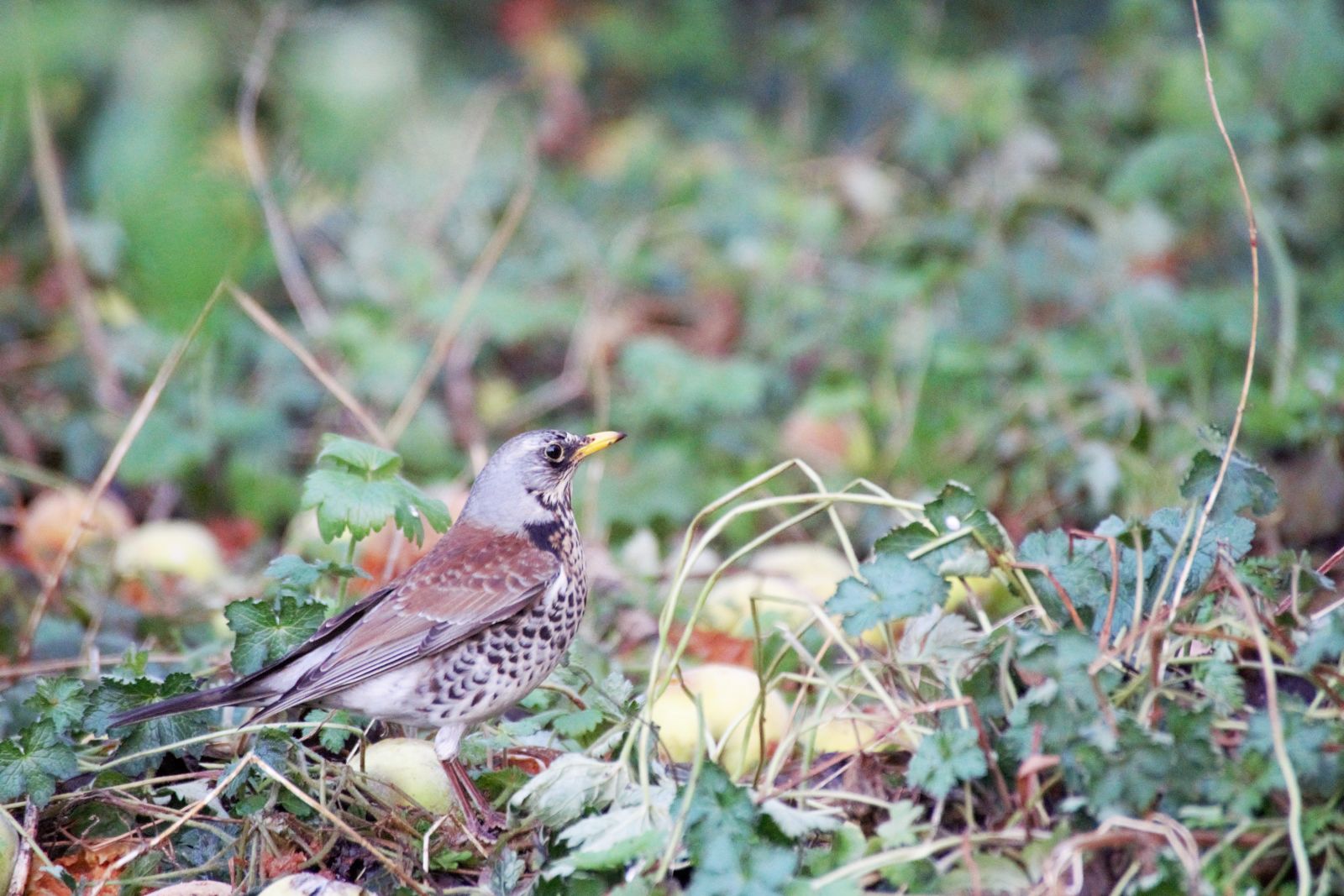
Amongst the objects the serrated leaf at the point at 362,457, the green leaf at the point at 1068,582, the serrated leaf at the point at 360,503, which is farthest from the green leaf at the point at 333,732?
the green leaf at the point at 1068,582

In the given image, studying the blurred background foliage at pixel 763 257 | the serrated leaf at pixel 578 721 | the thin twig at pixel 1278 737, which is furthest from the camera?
the blurred background foliage at pixel 763 257

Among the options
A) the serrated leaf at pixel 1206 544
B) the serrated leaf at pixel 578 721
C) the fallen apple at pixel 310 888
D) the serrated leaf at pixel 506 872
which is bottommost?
the serrated leaf at pixel 506 872

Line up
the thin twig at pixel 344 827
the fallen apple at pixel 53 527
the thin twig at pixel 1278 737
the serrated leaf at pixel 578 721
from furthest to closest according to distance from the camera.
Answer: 1. the fallen apple at pixel 53 527
2. the serrated leaf at pixel 578 721
3. the thin twig at pixel 344 827
4. the thin twig at pixel 1278 737

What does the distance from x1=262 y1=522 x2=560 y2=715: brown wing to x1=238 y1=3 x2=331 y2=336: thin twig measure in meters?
0.85

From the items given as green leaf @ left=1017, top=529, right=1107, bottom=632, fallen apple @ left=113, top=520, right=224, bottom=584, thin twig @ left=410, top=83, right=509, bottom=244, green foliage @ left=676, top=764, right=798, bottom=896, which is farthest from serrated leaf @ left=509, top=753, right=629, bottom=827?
thin twig @ left=410, top=83, right=509, bottom=244

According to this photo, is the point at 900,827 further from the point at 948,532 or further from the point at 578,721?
the point at 578,721

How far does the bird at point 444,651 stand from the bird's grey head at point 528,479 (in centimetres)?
14

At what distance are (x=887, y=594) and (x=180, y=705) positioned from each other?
137 centimetres

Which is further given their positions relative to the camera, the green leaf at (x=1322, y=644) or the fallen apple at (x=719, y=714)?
the fallen apple at (x=719, y=714)

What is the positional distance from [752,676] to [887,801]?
857mm

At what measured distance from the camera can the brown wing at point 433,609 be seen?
9.30 feet

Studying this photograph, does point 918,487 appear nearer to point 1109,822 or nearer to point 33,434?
point 1109,822

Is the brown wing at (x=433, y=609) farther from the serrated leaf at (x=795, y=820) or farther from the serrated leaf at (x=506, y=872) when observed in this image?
the serrated leaf at (x=795, y=820)

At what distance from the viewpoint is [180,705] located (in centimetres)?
271
